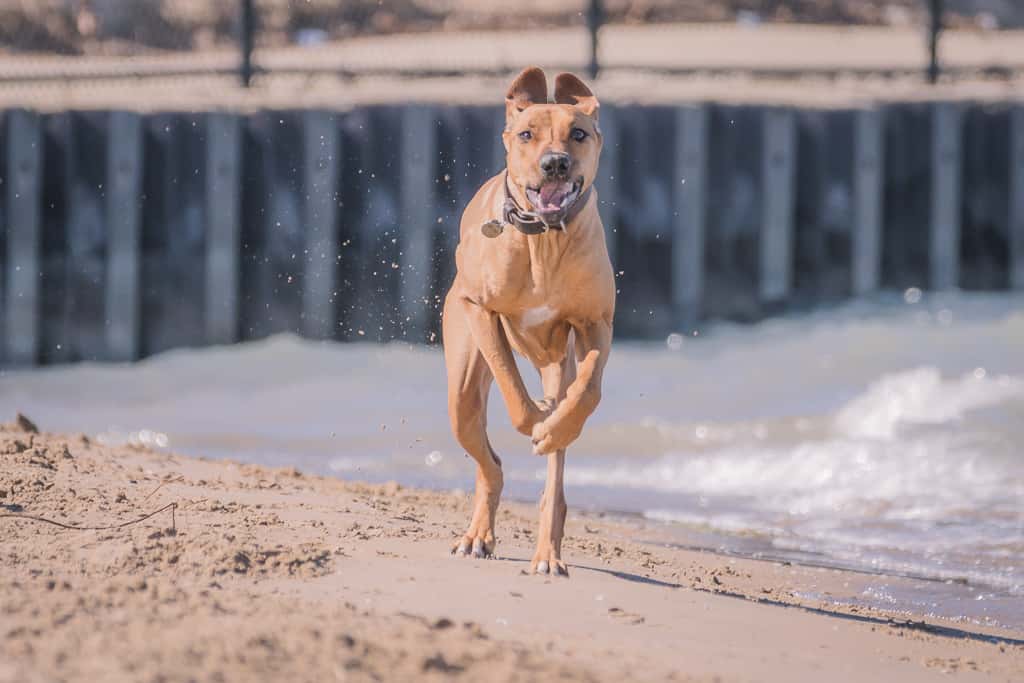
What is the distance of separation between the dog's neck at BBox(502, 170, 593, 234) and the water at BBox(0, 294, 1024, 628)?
249 cm

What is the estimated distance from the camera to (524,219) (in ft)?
18.9

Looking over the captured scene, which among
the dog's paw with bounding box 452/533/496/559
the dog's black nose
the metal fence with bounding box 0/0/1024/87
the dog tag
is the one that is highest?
the metal fence with bounding box 0/0/1024/87

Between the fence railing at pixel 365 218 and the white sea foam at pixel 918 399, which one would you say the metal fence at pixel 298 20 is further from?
the white sea foam at pixel 918 399

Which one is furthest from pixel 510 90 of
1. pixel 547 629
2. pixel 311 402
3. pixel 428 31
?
pixel 428 31

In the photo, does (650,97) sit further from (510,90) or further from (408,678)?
(408,678)

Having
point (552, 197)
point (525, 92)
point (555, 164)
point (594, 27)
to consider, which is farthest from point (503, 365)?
point (594, 27)

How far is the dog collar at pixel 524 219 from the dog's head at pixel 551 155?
3cm

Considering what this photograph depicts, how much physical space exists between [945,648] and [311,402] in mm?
8521

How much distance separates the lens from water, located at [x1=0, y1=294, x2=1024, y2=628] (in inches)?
354

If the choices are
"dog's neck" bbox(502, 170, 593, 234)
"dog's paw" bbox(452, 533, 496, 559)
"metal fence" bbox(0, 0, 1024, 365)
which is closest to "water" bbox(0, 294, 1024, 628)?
"metal fence" bbox(0, 0, 1024, 365)

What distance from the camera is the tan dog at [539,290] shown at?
5.74 meters

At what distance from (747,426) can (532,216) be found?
7.12 meters

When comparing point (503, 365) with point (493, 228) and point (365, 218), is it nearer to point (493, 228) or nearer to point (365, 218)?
point (493, 228)

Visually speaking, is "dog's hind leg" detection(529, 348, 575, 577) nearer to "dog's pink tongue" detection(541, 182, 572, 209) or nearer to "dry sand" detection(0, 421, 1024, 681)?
"dry sand" detection(0, 421, 1024, 681)
